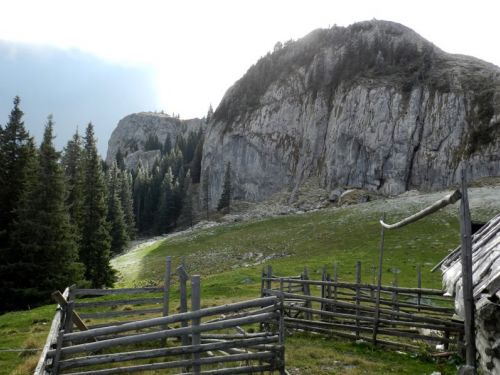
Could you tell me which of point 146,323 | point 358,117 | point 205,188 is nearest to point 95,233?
point 146,323

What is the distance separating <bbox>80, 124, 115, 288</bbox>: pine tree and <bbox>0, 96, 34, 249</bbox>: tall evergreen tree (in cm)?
840

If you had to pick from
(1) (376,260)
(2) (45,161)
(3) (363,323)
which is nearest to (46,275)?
(2) (45,161)

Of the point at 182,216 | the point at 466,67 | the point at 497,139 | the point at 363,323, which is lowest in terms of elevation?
the point at 182,216

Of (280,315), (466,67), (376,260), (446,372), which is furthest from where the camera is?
(466,67)

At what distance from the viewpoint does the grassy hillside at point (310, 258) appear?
13375 millimetres

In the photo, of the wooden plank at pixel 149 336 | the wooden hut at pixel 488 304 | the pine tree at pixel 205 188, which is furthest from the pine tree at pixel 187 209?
the wooden hut at pixel 488 304

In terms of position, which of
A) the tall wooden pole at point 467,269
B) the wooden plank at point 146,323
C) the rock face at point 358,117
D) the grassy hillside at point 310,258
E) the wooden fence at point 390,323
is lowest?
the grassy hillside at point 310,258

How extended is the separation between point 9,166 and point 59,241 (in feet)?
26.0

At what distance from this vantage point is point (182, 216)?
356 feet

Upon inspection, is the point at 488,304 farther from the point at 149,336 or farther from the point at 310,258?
the point at 310,258

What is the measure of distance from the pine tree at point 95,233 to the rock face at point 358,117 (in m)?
68.6

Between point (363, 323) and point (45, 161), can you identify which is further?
point (45, 161)

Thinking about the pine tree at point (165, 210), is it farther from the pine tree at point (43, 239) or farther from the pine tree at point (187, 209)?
the pine tree at point (43, 239)

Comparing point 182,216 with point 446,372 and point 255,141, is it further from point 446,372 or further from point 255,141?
point 446,372
